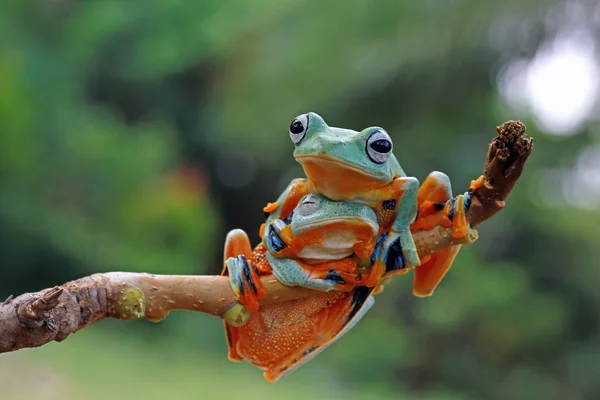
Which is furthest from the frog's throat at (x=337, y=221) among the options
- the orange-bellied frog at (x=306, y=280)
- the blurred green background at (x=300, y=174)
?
the blurred green background at (x=300, y=174)

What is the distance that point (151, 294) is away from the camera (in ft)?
2.21

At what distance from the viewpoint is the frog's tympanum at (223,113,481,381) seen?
679mm

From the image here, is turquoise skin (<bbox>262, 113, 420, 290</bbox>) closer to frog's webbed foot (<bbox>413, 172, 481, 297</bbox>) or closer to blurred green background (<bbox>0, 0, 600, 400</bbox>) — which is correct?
frog's webbed foot (<bbox>413, 172, 481, 297</bbox>)

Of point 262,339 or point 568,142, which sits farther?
point 568,142

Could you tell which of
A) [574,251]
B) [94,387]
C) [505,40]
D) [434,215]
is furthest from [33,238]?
[434,215]

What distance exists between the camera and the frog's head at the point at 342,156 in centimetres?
67

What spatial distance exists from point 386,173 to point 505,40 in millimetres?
2246

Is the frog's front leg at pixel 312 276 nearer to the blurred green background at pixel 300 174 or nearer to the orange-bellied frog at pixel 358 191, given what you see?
the orange-bellied frog at pixel 358 191

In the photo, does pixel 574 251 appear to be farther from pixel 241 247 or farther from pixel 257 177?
pixel 241 247

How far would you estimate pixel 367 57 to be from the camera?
2932 millimetres

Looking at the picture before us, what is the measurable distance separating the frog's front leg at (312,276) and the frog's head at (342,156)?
73mm

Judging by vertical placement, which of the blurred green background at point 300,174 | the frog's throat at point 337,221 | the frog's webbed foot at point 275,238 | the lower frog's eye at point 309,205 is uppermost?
the lower frog's eye at point 309,205

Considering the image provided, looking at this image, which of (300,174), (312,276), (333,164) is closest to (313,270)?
(312,276)

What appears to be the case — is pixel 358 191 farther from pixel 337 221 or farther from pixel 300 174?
pixel 300 174
